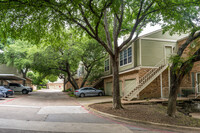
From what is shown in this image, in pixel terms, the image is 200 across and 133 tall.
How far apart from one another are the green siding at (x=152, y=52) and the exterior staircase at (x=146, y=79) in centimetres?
69

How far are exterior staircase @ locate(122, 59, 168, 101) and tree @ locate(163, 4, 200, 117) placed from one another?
549 centimetres

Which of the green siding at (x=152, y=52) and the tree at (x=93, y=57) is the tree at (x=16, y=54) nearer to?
the tree at (x=93, y=57)

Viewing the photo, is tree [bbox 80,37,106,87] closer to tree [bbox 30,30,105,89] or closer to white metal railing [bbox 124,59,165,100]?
tree [bbox 30,30,105,89]

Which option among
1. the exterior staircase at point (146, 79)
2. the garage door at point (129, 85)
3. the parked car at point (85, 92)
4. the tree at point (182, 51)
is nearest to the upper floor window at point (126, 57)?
the garage door at point (129, 85)

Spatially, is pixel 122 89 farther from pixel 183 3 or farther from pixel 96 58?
pixel 183 3

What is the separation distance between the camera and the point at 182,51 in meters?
9.76

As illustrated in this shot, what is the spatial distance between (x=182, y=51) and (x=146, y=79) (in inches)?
293

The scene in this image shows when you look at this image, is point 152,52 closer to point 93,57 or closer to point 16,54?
point 93,57

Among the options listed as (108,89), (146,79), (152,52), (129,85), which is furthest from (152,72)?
(108,89)

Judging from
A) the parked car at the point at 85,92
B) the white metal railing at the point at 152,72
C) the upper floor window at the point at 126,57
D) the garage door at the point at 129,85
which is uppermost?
the upper floor window at the point at 126,57

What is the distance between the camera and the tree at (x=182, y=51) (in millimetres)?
8875

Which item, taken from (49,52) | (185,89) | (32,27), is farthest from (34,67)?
(185,89)

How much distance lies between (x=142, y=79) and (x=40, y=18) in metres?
11.4

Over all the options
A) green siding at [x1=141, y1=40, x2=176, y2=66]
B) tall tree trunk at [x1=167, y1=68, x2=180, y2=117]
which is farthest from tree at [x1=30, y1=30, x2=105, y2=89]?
tall tree trunk at [x1=167, y1=68, x2=180, y2=117]
